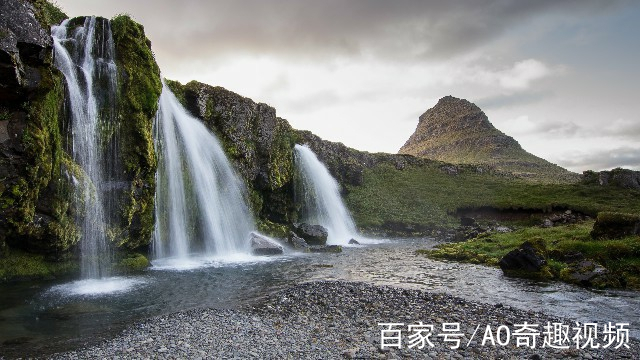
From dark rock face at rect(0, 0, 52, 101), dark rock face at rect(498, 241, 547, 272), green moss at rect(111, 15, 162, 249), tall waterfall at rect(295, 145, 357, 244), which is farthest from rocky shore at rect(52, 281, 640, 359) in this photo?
tall waterfall at rect(295, 145, 357, 244)

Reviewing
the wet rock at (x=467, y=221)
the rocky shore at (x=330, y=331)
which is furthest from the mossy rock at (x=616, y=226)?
the wet rock at (x=467, y=221)

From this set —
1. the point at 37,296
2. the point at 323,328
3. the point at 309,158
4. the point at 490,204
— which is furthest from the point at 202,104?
the point at 490,204

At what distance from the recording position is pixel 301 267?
1074 inches

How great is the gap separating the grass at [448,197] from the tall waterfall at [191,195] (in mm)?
30792

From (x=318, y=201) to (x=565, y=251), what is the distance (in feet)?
122

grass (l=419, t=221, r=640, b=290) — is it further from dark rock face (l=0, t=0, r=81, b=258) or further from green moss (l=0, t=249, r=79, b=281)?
dark rock face (l=0, t=0, r=81, b=258)

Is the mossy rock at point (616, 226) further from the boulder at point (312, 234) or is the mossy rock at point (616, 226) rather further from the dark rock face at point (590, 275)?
the boulder at point (312, 234)

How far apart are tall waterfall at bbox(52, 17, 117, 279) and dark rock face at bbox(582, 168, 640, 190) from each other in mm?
82451

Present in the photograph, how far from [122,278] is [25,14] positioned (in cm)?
1548

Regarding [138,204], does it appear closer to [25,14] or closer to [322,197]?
[25,14]

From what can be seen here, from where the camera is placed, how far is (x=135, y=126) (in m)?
27.7

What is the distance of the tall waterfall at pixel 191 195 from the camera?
32.5 metres

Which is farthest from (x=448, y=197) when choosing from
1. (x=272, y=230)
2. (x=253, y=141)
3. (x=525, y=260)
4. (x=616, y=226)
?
(x=525, y=260)

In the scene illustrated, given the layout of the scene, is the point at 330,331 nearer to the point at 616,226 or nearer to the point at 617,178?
the point at 616,226
